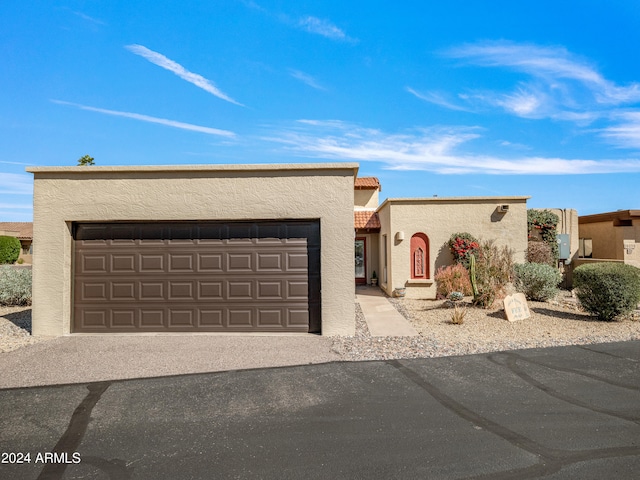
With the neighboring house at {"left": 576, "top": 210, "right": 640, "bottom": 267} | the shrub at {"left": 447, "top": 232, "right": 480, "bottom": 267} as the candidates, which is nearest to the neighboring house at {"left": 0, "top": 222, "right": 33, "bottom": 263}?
the shrub at {"left": 447, "top": 232, "right": 480, "bottom": 267}

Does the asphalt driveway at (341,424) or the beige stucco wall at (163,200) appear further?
the beige stucco wall at (163,200)

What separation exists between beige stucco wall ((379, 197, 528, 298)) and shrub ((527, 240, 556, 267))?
3.56ft

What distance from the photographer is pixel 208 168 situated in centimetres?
934

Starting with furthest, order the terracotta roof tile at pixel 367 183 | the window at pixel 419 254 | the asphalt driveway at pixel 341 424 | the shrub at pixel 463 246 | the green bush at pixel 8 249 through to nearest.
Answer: the green bush at pixel 8 249 < the terracotta roof tile at pixel 367 183 < the window at pixel 419 254 < the shrub at pixel 463 246 < the asphalt driveway at pixel 341 424

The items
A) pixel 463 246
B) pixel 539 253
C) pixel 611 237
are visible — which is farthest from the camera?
pixel 611 237

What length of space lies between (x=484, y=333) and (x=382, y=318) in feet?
8.88

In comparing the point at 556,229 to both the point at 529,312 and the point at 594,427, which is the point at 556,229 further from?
the point at 594,427

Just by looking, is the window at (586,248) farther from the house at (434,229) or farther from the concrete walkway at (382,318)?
the concrete walkway at (382,318)

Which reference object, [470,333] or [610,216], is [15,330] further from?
[610,216]

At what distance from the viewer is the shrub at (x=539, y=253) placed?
16.4 metres

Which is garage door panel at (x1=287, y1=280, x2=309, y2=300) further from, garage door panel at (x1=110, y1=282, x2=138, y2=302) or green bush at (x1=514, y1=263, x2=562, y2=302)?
green bush at (x1=514, y1=263, x2=562, y2=302)

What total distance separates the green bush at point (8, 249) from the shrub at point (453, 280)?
1311 inches

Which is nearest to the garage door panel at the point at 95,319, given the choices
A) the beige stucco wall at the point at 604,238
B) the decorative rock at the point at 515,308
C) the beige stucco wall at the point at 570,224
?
the decorative rock at the point at 515,308

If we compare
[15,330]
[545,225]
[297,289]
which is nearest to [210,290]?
[297,289]
